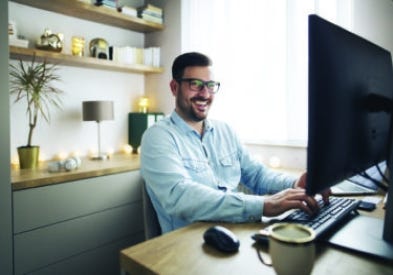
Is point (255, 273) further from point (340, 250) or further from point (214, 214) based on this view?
point (214, 214)

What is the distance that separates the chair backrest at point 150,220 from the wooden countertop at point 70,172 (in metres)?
0.97

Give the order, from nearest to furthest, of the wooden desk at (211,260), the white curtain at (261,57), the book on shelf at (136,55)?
the wooden desk at (211,260), the white curtain at (261,57), the book on shelf at (136,55)

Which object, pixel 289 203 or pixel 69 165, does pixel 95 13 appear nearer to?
pixel 69 165

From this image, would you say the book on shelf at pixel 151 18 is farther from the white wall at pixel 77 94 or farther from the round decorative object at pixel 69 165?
the round decorative object at pixel 69 165

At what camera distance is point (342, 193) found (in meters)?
1.36

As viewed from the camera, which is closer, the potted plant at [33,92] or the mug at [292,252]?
the mug at [292,252]

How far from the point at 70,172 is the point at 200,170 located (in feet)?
3.59

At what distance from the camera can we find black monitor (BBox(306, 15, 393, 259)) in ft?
2.11

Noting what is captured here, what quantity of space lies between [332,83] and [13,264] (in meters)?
1.93

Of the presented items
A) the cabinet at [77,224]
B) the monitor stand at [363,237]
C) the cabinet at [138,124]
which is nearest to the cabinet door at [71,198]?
the cabinet at [77,224]

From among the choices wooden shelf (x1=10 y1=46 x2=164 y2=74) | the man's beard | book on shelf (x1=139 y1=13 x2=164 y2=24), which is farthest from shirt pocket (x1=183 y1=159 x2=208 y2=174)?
book on shelf (x1=139 y1=13 x2=164 y2=24)

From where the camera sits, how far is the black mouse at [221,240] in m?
0.76

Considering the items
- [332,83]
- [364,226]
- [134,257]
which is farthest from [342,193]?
[134,257]

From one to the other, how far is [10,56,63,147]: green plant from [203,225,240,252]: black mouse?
1.93 meters
